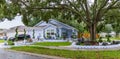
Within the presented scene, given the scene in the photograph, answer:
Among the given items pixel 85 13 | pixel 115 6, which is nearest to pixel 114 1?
pixel 115 6

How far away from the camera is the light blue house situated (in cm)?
6512

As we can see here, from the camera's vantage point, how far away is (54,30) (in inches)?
2584

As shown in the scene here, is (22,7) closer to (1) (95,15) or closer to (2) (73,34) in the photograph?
(1) (95,15)

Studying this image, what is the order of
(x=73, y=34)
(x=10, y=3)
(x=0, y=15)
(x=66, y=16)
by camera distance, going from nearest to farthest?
1. (x=10, y=3)
2. (x=0, y=15)
3. (x=66, y=16)
4. (x=73, y=34)

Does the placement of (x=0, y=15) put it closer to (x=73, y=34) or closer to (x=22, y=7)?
(x=22, y=7)

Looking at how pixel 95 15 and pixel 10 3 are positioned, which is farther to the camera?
pixel 95 15

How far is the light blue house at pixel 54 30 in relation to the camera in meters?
65.1

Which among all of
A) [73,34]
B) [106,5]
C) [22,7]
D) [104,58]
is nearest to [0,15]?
[22,7]

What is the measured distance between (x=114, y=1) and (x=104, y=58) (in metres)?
16.4

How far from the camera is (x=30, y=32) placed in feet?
234

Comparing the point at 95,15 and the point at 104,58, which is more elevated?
the point at 95,15

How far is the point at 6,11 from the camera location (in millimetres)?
30344

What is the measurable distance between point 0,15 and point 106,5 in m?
13.1

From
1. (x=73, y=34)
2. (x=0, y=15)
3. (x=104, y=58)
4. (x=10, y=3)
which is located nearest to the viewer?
(x=104, y=58)
